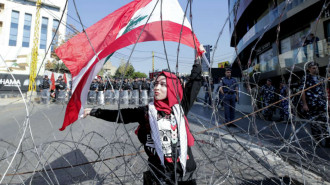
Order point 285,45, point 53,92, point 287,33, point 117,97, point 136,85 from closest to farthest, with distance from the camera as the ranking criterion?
point 117,97 → point 136,85 → point 53,92 → point 287,33 → point 285,45

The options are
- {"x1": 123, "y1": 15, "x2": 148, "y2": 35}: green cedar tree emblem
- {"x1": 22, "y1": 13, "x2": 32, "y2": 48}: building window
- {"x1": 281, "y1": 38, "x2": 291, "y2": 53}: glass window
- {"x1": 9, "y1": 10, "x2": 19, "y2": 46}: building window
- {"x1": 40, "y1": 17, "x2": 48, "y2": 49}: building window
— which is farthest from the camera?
{"x1": 40, "y1": 17, "x2": 48, "y2": 49}: building window

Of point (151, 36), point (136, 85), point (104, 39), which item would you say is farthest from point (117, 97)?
point (104, 39)

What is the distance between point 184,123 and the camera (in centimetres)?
146

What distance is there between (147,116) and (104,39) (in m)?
1.20

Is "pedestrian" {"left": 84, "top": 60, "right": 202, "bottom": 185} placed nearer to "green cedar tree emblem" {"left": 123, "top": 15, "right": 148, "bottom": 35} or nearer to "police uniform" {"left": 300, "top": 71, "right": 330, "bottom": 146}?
"green cedar tree emblem" {"left": 123, "top": 15, "right": 148, "bottom": 35}

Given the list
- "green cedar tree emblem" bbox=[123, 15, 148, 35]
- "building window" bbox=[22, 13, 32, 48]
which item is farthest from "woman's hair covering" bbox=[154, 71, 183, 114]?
"building window" bbox=[22, 13, 32, 48]

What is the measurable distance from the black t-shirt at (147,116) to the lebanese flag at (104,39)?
0.37 metres

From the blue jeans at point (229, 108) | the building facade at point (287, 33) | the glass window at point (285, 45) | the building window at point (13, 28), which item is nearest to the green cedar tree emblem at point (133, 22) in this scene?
the blue jeans at point (229, 108)

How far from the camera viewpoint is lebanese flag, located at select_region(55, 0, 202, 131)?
2.02 meters

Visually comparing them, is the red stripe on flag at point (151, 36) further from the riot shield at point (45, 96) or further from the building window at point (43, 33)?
the building window at point (43, 33)

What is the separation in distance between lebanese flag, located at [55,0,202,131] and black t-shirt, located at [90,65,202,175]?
1.20 ft

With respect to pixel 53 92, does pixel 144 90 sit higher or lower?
higher

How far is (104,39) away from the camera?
224 centimetres

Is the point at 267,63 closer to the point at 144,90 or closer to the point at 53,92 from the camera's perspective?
the point at 144,90
